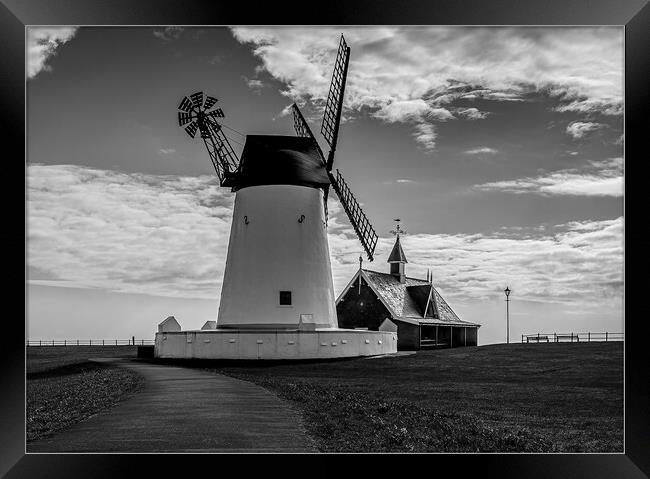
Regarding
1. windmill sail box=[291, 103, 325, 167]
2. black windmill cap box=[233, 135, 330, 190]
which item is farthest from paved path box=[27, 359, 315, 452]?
windmill sail box=[291, 103, 325, 167]

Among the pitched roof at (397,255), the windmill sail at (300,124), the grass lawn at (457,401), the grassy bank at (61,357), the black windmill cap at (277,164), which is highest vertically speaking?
the windmill sail at (300,124)

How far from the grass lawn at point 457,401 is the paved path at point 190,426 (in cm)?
51

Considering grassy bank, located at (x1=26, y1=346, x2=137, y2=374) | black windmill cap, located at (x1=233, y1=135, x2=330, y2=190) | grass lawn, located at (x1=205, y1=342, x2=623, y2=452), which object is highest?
black windmill cap, located at (x1=233, y1=135, x2=330, y2=190)

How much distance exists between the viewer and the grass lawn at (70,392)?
12.0 m

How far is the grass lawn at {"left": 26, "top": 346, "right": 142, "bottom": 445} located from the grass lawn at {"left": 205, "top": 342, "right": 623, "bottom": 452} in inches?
128

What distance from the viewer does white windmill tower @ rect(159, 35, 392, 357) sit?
1086 inches

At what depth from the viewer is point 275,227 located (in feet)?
91.4

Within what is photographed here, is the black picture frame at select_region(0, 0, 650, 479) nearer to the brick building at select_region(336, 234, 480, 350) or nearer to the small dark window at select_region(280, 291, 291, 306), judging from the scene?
the small dark window at select_region(280, 291, 291, 306)

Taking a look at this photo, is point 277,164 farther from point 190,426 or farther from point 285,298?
point 190,426

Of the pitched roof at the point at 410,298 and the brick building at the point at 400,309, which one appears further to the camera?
the pitched roof at the point at 410,298

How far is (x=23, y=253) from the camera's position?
28.7 ft

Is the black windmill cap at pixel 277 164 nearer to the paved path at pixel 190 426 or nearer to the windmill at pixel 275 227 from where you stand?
the windmill at pixel 275 227
